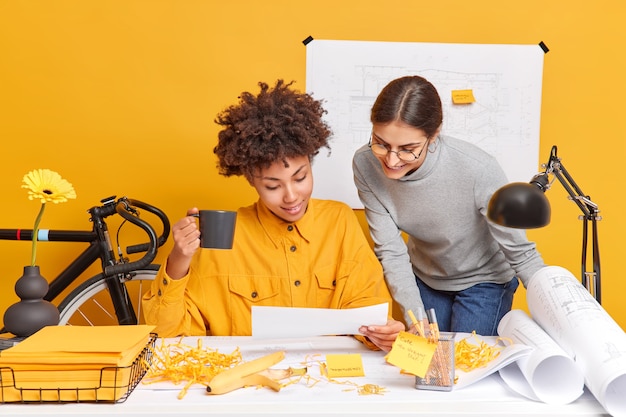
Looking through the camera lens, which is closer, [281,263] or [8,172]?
[281,263]

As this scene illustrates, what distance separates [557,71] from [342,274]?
1463 millimetres

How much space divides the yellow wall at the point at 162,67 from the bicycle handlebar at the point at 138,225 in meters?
0.31

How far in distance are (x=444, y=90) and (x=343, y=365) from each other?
63.3 inches

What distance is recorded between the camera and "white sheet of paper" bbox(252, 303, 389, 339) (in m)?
1.42

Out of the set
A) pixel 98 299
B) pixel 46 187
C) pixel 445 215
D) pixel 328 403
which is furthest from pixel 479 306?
pixel 98 299

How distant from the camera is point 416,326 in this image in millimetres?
1293

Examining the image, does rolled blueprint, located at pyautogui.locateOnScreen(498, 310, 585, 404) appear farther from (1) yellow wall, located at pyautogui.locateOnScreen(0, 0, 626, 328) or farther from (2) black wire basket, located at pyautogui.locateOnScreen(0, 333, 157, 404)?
(1) yellow wall, located at pyautogui.locateOnScreen(0, 0, 626, 328)

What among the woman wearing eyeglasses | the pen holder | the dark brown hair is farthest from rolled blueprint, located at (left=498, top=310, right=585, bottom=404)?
the dark brown hair

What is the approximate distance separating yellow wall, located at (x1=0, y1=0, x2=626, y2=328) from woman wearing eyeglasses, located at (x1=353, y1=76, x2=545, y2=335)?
2.55ft

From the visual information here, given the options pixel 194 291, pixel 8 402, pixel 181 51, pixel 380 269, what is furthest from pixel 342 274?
pixel 181 51

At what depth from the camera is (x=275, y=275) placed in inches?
72.2

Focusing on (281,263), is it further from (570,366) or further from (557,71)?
(557,71)

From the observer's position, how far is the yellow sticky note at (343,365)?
4.30 ft

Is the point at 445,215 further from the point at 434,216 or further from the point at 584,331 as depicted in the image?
the point at 584,331
